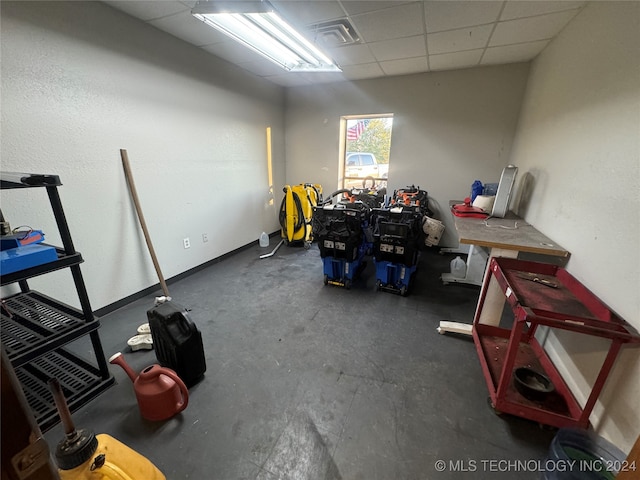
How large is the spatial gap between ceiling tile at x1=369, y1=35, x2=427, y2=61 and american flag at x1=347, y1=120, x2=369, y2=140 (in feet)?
4.94

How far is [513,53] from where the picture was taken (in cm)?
309

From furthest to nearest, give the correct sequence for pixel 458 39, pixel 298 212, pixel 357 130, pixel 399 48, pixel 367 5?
pixel 357 130
pixel 298 212
pixel 399 48
pixel 458 39
pixel 367 5

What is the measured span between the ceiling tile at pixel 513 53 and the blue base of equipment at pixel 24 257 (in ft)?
14.0

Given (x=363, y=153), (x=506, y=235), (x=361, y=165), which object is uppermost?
(x=363, y=153)

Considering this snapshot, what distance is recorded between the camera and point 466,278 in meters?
3.07

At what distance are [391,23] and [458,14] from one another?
0.55 m

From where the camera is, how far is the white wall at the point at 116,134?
182 centimetres

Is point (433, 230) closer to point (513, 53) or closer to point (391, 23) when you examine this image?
point (513, 53)

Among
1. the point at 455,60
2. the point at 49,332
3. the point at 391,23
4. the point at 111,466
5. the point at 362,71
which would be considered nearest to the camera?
the point at 111,466

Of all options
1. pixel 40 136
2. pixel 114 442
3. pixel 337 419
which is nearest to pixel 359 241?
pixel 337 419

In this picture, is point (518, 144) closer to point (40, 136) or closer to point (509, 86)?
point (509, 86)

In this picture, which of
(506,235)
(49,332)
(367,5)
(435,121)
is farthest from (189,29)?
(506,235)

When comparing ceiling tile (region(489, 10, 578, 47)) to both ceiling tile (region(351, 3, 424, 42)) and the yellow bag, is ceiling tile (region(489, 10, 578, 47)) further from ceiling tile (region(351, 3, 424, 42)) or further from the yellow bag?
the yellow bag

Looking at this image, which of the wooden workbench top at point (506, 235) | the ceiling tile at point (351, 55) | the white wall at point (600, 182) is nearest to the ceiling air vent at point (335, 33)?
the ceiling tile at point (351, 55)
